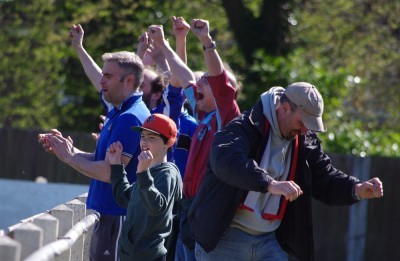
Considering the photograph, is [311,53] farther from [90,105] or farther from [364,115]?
[90,105]

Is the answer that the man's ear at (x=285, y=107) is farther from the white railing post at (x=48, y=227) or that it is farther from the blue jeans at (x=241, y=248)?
the white railing post at (x=48, y=227)

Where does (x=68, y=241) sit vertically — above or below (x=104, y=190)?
above

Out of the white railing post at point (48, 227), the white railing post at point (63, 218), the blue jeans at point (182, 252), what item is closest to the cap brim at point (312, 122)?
the white railing post at point (48, 227)

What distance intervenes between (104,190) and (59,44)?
61.3 feet

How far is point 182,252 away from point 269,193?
161 cm

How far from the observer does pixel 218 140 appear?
5.92 meters

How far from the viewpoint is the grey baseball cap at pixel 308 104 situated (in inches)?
235

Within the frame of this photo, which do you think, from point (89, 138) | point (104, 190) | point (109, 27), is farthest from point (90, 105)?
point (104, 190)

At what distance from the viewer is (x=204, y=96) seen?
7.23 meters

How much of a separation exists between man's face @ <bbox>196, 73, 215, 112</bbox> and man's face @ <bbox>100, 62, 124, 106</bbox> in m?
0.51

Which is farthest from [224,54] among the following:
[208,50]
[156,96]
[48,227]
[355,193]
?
[48,227]

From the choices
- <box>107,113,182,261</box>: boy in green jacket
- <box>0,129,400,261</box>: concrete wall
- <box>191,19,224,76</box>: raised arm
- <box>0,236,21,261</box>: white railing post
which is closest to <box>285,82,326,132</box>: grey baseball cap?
<box>191,19,224,76</box>: raised arm

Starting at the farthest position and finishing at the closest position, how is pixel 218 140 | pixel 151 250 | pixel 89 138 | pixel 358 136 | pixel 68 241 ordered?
pixel 358 136
pixel 89 138
pixel 151 250
pixel 218 140
pixel 68 241

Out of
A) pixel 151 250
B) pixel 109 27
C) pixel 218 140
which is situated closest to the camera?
pixel 218 140
